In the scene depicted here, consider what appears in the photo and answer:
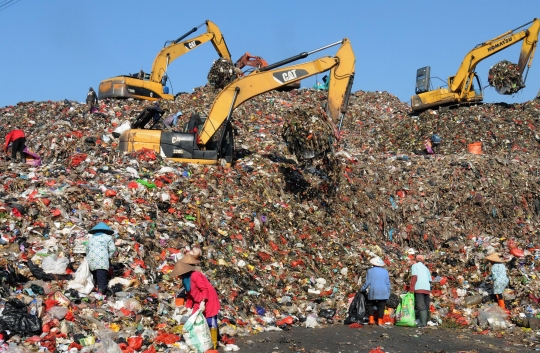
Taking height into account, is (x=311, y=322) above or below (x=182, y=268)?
below

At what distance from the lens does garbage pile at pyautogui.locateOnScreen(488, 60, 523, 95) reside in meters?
20.6

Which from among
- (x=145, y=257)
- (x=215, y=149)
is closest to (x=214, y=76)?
(x=215, y=149)

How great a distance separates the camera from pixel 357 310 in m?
8.88

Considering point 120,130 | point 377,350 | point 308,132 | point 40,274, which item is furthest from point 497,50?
point 40,274

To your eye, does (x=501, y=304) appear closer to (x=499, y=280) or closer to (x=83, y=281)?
(x=499, y=280)

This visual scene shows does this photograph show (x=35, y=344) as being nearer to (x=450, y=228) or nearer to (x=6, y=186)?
(x=6, y=186)

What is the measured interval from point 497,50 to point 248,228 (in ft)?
45.4

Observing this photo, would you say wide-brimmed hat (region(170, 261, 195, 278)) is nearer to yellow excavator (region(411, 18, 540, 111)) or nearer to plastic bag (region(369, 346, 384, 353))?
plastic bag (region(369, 346, 384, 353))

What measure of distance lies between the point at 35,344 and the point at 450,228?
9871 millimetres

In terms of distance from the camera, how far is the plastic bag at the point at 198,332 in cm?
648

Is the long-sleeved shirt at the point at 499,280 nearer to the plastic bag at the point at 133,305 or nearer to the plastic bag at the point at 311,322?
the plastic bag at the point at 311,322

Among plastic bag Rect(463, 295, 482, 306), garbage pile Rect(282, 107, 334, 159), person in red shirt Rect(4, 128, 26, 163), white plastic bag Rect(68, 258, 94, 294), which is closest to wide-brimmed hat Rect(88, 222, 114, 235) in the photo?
white plastic bag Rect(68, 258, 94, 294)

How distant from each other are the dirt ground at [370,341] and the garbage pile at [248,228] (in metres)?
0.35

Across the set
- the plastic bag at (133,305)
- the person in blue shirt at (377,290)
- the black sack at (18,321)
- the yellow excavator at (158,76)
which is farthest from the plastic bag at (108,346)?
the yellow excavator at (158,76)
